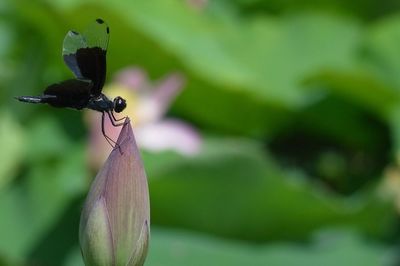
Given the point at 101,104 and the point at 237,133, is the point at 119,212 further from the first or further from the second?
the point at 237,133

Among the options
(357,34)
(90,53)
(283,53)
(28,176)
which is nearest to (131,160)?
(90,53)

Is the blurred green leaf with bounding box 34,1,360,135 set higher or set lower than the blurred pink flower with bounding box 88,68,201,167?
higher

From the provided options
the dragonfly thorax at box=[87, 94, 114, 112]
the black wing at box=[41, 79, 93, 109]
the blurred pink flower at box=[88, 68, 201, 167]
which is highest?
the blurred pink flower at box=[88, 68, 201, 167]

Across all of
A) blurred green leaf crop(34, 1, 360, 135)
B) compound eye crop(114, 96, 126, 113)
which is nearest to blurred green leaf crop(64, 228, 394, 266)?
blurred green leaf crop(34, 1, 360, 135)

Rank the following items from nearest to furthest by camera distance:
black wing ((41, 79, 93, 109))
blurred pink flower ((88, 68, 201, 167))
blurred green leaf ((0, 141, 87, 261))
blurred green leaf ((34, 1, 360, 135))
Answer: black wing ((41, 79, 93, 109)), blurred green leaf ((0, 141, 87, 261)), blurred pink flower ((88, 68, 201, 167)), blurred green leaf ((34, 1, 360, 135))

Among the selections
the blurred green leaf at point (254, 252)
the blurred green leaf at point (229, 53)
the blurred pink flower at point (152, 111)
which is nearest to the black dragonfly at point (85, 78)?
the blurred green leaf at point (254, 252)

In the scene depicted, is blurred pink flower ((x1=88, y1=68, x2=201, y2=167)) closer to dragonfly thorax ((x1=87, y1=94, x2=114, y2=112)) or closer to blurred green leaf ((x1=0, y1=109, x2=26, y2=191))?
blurred green leaf ((x1=0, y1=109, x2=26, y2=191))

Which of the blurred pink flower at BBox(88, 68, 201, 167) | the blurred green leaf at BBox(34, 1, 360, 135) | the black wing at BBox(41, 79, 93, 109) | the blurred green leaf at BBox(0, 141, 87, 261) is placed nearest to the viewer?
the black wing at BBox(41, 79, 93, 109)

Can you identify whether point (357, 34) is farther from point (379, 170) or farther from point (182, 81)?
point (182, 81)
